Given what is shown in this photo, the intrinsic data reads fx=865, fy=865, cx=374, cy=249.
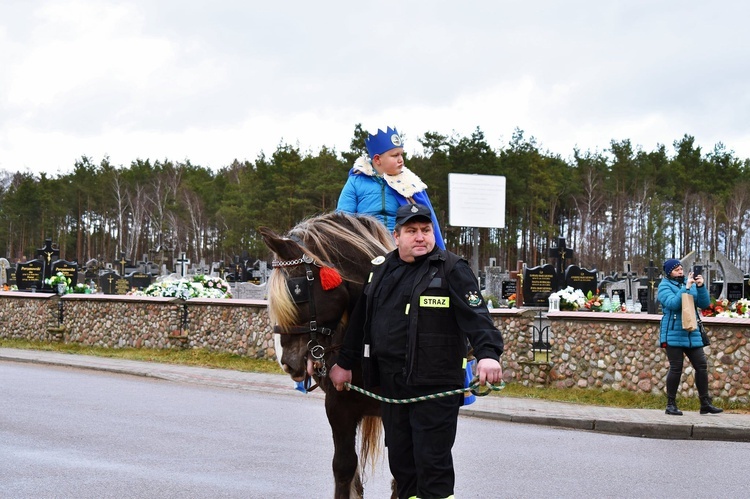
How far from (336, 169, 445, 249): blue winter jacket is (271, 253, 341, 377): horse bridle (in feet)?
2.94

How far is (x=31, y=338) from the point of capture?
2241 centimetres

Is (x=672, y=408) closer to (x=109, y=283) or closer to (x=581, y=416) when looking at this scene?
(x=581, y=416)

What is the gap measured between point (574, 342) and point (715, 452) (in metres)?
4.41

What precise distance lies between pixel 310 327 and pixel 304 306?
0.37 feet

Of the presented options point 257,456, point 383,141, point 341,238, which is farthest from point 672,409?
point 341,238

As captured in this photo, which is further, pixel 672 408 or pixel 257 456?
pixel 672 408

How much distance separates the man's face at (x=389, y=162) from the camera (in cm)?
520

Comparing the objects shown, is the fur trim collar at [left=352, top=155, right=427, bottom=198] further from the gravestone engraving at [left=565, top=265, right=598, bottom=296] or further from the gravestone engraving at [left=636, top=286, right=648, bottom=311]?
the gravestone engraving at [left=636, top=286, right=648, bottom=311]

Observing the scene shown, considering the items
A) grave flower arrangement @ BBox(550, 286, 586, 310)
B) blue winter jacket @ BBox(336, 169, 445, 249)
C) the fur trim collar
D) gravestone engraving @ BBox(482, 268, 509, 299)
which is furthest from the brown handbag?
gravestone engraving @ BBox(482, 268, 509, 299)

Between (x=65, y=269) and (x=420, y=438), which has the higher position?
(x=65, y=269)

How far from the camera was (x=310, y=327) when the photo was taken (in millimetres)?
4375

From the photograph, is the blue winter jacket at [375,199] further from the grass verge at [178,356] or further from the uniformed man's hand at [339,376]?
the grass verge at [178,356]

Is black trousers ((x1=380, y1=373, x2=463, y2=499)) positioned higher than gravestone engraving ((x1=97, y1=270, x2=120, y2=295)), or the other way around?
gravestone engraving ((x1=97, y1=270, x2=120, y2=295))

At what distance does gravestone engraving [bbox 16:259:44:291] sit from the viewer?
100 ft
